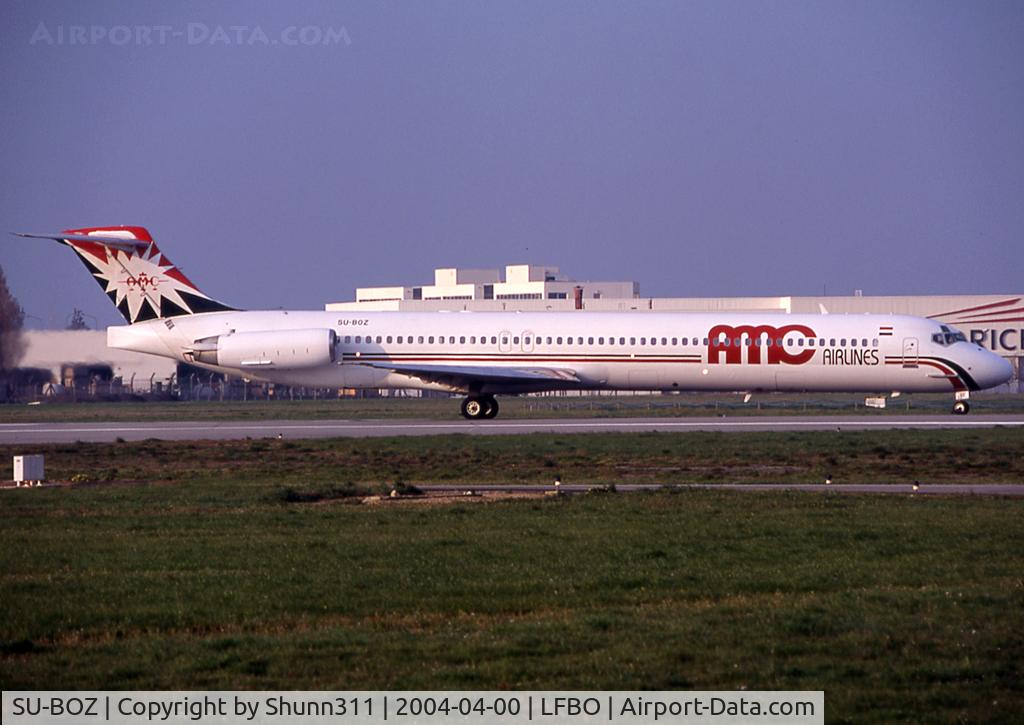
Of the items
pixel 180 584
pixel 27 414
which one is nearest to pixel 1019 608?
pixel 180 584

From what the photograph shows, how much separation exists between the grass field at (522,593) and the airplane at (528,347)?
1887cm

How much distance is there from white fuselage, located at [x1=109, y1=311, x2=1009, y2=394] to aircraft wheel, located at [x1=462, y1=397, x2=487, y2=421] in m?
0.71

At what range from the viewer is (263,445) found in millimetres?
30312

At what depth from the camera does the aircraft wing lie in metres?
39.2

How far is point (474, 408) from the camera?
41.2 meters

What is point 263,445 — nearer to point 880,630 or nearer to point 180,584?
point 180,584

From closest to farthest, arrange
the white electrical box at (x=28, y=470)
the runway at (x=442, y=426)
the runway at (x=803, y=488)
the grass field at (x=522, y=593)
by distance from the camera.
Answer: the grass field at (x=522, y=593) → the runway at (x=803, y=488) → the white electrical box at (x=28, y=470) → the runway at (x=442, y=426)

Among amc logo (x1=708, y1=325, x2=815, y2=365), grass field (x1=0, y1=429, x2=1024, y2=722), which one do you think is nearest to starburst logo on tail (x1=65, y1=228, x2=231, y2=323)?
amc logo (x1=708, y1=325, x2=815, y2=365)

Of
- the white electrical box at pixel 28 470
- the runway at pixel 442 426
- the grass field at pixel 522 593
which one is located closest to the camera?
the grass field at pixel 522 593

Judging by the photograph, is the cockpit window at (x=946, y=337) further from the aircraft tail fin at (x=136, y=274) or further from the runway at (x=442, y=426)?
the aircraft tail fin at (x=136, y=274)

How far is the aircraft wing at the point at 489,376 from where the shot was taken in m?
39.2

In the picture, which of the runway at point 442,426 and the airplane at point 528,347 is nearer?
the runway at point 442,426
